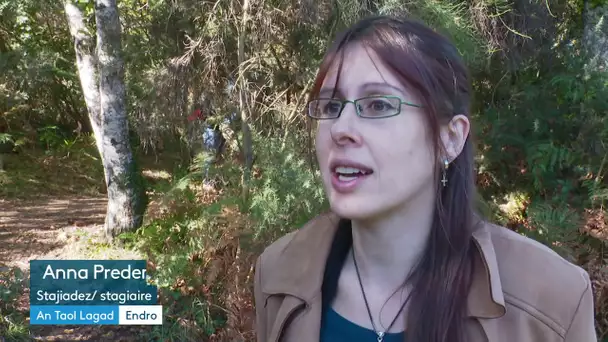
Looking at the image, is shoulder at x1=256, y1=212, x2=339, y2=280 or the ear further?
shoulder at x1=256, y1=212, x2=339, y2=280

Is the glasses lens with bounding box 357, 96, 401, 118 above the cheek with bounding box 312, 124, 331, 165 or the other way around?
above

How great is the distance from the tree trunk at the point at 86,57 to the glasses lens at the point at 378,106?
6167mm

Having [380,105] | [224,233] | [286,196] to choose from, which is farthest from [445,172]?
[224,233]

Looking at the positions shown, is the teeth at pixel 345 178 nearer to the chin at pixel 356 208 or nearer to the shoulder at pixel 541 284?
the chin at pixel 356 208

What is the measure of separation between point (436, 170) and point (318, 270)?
0.43m

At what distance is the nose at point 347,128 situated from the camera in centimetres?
127

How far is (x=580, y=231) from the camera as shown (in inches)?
145

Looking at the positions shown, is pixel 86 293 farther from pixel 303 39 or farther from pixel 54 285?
pixel 303 39

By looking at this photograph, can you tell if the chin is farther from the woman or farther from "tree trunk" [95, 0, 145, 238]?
"tree trunk" [95, 0, 145, 238]

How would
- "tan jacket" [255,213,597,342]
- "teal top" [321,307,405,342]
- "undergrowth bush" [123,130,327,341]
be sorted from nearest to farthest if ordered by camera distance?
"tan jacket" [255,213,597,342] → "teal top" [321,307,405,342] → "undergrowth bush" [123,130,327,341]

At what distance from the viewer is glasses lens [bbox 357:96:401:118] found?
1.26 metres

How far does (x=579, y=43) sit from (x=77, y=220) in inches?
302
